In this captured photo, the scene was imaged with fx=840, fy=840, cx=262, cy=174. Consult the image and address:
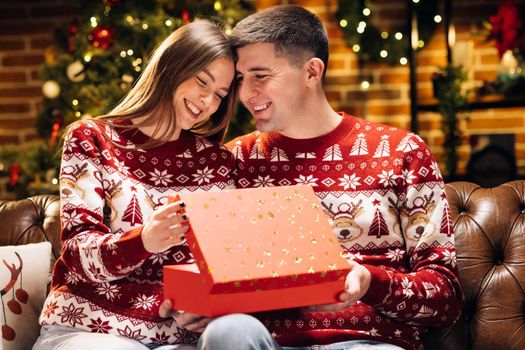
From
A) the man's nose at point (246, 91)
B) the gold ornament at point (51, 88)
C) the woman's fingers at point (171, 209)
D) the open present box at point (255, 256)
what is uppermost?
the man's nose at point (246, 91)

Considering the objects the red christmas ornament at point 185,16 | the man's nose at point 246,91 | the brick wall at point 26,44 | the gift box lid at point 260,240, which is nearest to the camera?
the gift box lid at point 260,240

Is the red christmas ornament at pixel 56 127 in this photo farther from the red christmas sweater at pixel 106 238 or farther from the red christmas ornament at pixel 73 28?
the red christmas sweater at pixel 106 238

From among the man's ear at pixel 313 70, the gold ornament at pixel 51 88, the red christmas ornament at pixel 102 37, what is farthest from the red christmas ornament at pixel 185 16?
the man's ear at pixel 313 70

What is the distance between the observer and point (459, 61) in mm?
4133

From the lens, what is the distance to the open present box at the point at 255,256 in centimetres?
181

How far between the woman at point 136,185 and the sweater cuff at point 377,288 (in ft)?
1.60

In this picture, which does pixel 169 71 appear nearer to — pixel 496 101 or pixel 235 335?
pixel 235 335

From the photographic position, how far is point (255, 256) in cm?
185

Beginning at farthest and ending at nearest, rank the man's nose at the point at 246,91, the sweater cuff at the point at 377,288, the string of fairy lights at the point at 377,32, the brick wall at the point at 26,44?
the brick wall at the point at 26,44, the string of fairy lights at the point at 377,32, the man's nose at the point at 246,91, the sweater cuff at the point at 377,288

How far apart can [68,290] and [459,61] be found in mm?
2569

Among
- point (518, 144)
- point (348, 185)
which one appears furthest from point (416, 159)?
point (518, 144)

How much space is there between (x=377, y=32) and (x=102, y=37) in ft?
4.58

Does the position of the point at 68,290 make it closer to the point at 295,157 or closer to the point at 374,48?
the point at 295,157

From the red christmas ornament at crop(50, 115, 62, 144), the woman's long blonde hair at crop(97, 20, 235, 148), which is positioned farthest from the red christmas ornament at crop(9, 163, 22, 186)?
the woman's long blonde hair at crop(97, 20, 235, 148)
